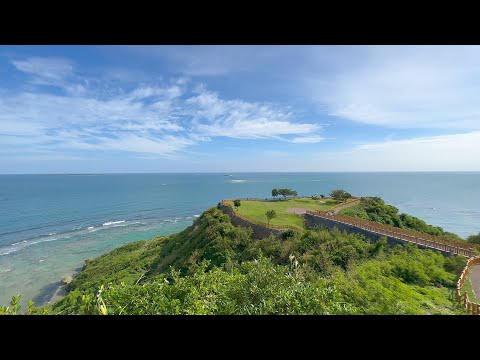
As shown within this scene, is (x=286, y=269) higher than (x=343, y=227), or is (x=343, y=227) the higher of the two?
(x=286, y=269)

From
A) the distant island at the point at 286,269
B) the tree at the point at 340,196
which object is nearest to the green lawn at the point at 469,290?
the distant island at the point at 286,269

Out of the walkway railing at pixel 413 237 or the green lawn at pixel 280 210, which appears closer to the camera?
the walkway railing at pixel 413 237

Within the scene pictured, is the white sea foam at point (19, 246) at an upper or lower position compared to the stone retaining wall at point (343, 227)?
lower

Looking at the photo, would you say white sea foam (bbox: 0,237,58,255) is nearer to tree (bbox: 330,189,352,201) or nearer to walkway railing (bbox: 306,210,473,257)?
walkway railing (bbox: 306,210,473,257)

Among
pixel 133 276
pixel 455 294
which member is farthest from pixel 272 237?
pixel 133 276

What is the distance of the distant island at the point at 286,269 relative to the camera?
2.88 meters

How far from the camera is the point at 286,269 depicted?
3.73 meters

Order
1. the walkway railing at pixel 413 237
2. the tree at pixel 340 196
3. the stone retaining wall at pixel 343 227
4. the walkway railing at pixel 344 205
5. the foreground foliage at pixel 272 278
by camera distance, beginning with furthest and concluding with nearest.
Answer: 1. the tree at pixel 340 196
2. the walkway railing at pixel 344 205
3. the stone retaining wall at pixel 343 227
4. the walkway railing at pixel 413 237
5. the foreground foliage at pixel 272 278

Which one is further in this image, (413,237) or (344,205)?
(344,205)

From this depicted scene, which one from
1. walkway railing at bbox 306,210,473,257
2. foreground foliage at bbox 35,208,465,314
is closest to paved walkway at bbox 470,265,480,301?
foreground foliage at bbox 35,208,465,314

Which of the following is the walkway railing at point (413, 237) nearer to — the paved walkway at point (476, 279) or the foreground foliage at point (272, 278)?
the foreground foliage at point (272, 278)

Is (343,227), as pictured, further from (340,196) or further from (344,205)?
(340,196)

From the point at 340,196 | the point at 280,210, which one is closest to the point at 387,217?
the point at 340,196
